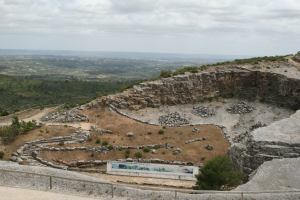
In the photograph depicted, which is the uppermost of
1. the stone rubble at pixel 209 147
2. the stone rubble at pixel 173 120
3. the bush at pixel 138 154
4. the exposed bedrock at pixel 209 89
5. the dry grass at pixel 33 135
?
the exposed bedrock at pixel 209 89

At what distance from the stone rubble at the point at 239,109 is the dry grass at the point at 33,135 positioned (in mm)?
24155

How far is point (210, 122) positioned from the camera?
3353cm

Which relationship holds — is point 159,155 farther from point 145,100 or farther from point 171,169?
point 145,100

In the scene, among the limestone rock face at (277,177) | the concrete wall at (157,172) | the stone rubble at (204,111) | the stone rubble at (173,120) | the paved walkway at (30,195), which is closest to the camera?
the paved walkway at (30,195)

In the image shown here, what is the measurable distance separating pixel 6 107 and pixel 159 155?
4429 cm

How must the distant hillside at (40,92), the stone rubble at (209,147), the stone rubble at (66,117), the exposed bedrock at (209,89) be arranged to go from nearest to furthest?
1. the stone rubble at (209,147)
2. the stone rubble at (66,117)
3. the exposed bedrock at (209,89)
4. the distant hillside at (40,92)

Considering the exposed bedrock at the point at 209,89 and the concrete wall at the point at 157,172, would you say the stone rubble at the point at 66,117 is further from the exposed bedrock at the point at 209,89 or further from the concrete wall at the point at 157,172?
the concrete wall at the point at 157,172

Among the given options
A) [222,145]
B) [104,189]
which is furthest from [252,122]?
[104,189]

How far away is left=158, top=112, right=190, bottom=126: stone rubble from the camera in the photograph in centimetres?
3288

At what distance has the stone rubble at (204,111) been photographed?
35375 millimetres

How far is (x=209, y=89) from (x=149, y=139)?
17.7m

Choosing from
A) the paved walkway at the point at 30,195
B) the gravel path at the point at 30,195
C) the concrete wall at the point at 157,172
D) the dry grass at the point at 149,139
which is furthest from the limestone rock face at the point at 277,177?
the dry grass at the point at 149,139

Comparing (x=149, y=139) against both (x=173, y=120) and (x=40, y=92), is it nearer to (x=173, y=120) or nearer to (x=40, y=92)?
(x=173, y=120)

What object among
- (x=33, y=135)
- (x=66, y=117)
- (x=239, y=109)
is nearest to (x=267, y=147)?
(x=239, y=109)
